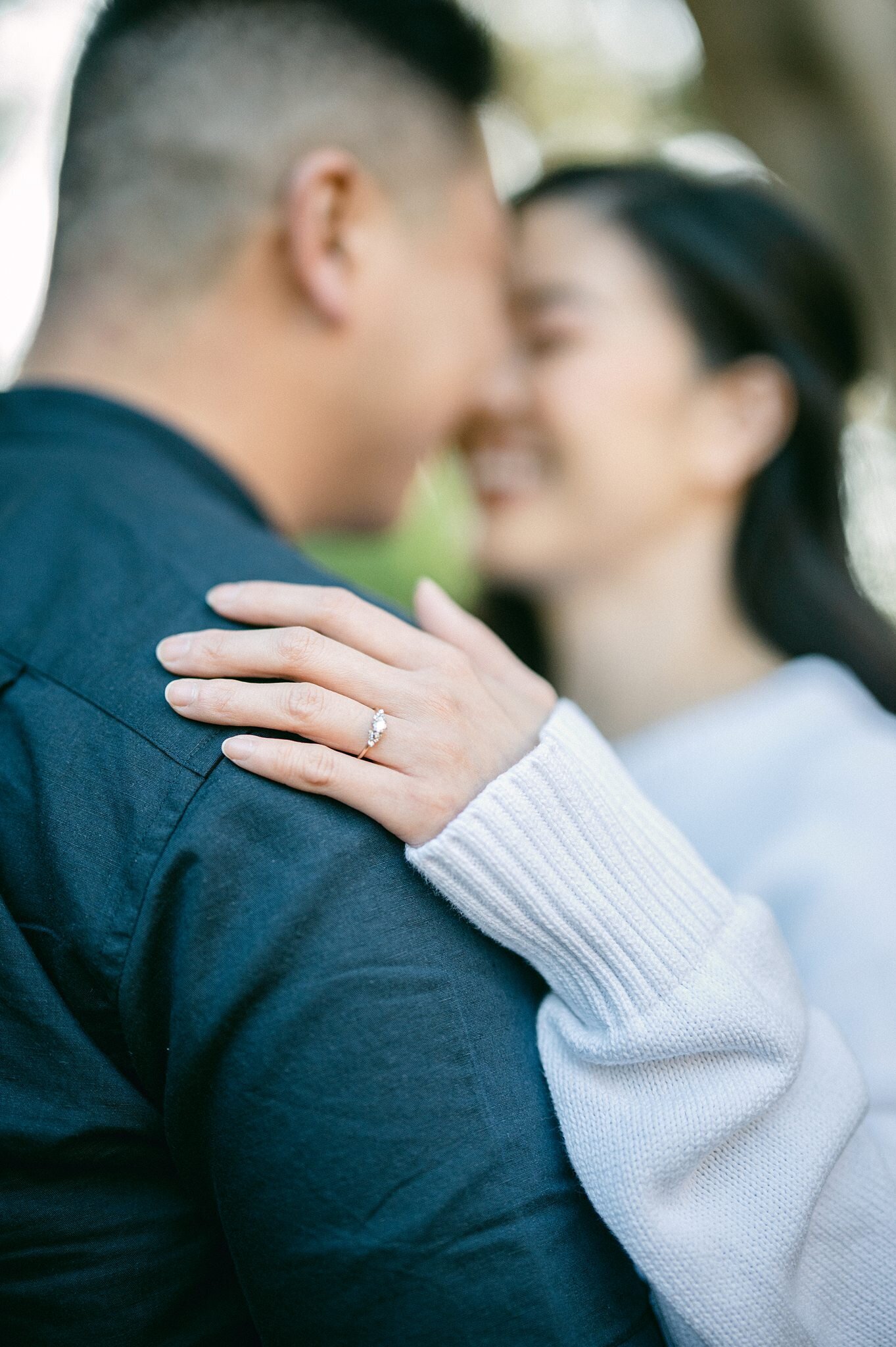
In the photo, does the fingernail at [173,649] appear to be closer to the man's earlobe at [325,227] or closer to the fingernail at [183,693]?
the fingernail at [183,693]

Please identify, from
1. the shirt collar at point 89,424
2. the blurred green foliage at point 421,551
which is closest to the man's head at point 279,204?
the shirt collar at point 89,424

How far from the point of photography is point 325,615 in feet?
3.52

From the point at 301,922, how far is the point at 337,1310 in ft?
1.11

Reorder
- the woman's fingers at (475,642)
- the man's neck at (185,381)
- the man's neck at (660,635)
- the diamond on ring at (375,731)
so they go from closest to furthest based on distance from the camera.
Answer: the diamond on ring at (375,731) → the woman's fingers at (475,642) → the man's neck at (185,381) → the man's neck at (660,635)

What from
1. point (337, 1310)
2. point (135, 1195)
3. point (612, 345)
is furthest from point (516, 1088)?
point (612, 345)

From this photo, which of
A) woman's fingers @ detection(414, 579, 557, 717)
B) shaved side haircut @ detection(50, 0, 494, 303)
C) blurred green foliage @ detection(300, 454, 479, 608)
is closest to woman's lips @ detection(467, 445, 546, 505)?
shaved side haircut @ detection(50, 0, 494, 303)

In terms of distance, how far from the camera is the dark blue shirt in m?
0.90

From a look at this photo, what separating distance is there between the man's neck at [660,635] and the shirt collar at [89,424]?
45.7 inches

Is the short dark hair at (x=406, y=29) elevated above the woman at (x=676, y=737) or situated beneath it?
elevated above

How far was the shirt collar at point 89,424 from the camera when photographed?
1.40 meters

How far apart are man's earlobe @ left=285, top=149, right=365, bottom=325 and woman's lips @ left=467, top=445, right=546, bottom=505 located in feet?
2.49

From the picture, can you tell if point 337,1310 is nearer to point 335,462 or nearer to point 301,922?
point 301,922

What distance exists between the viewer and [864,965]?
1367 millimetres

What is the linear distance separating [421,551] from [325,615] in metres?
4.11
